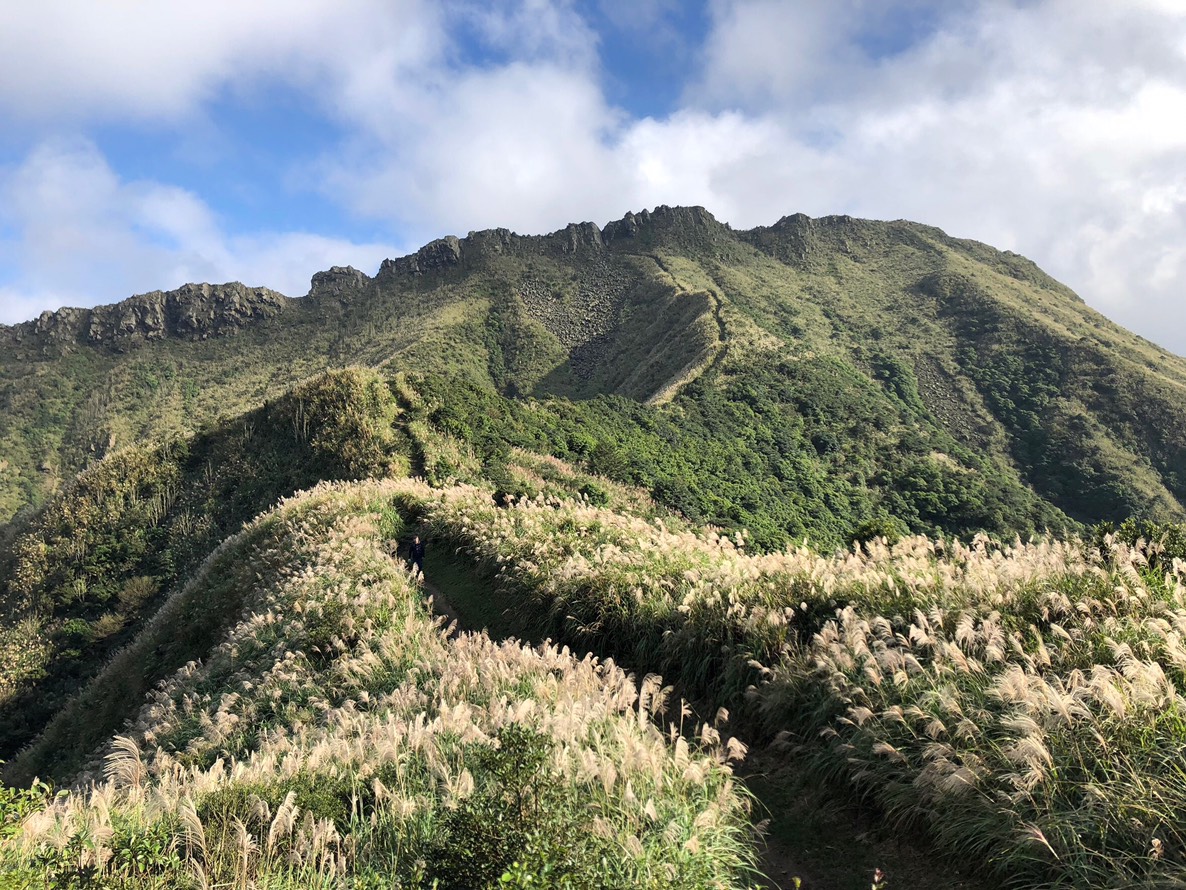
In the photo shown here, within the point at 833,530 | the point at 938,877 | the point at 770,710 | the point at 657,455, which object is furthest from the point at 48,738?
the point at 833,530

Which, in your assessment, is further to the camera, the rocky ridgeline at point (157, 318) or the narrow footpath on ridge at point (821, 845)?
the rocky ridgeline at point (157, 318)

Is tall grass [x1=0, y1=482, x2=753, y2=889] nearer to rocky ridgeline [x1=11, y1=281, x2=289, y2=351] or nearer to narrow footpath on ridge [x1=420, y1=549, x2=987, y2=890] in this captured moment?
narrow footpath on ridge [x1=420, y1=549, x2=987, y2=890]

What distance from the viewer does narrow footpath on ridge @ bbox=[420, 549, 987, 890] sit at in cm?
385

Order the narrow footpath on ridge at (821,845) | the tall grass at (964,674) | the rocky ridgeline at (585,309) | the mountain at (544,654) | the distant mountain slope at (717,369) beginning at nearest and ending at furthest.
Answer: the tall grass at (964,674), the mountain at (544,654), the narrow footpath on ridge at (821,845), the distant mountain slope at (717,369), the rocky ridgeline at (585,309)

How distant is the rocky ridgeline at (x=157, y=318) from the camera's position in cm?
12175

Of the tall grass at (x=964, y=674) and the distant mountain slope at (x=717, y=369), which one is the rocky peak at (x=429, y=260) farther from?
the tall grass at (x=964, y=674)

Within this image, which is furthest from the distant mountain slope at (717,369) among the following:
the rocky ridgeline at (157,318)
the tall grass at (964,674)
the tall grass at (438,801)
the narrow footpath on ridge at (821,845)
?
the tall grass at (438,801)

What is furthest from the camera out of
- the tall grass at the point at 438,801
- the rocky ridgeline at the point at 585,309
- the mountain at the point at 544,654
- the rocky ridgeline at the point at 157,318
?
the rocky ridgeline at the point at 157,318

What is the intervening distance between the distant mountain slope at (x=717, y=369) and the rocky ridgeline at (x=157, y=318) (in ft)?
1.53

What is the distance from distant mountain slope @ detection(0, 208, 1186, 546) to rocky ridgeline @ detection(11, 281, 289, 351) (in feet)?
1.53

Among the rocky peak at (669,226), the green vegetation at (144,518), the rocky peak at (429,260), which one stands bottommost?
the green vegetation at (144,518)

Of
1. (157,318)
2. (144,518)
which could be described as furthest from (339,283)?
(144,518)

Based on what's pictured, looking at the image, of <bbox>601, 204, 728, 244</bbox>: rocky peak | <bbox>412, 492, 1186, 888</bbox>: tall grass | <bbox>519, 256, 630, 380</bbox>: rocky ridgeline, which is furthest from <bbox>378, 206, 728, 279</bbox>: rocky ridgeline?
<bbox>412, 492, 1186, 888</bbox>: tall grass

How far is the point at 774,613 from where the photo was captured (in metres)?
6.07
